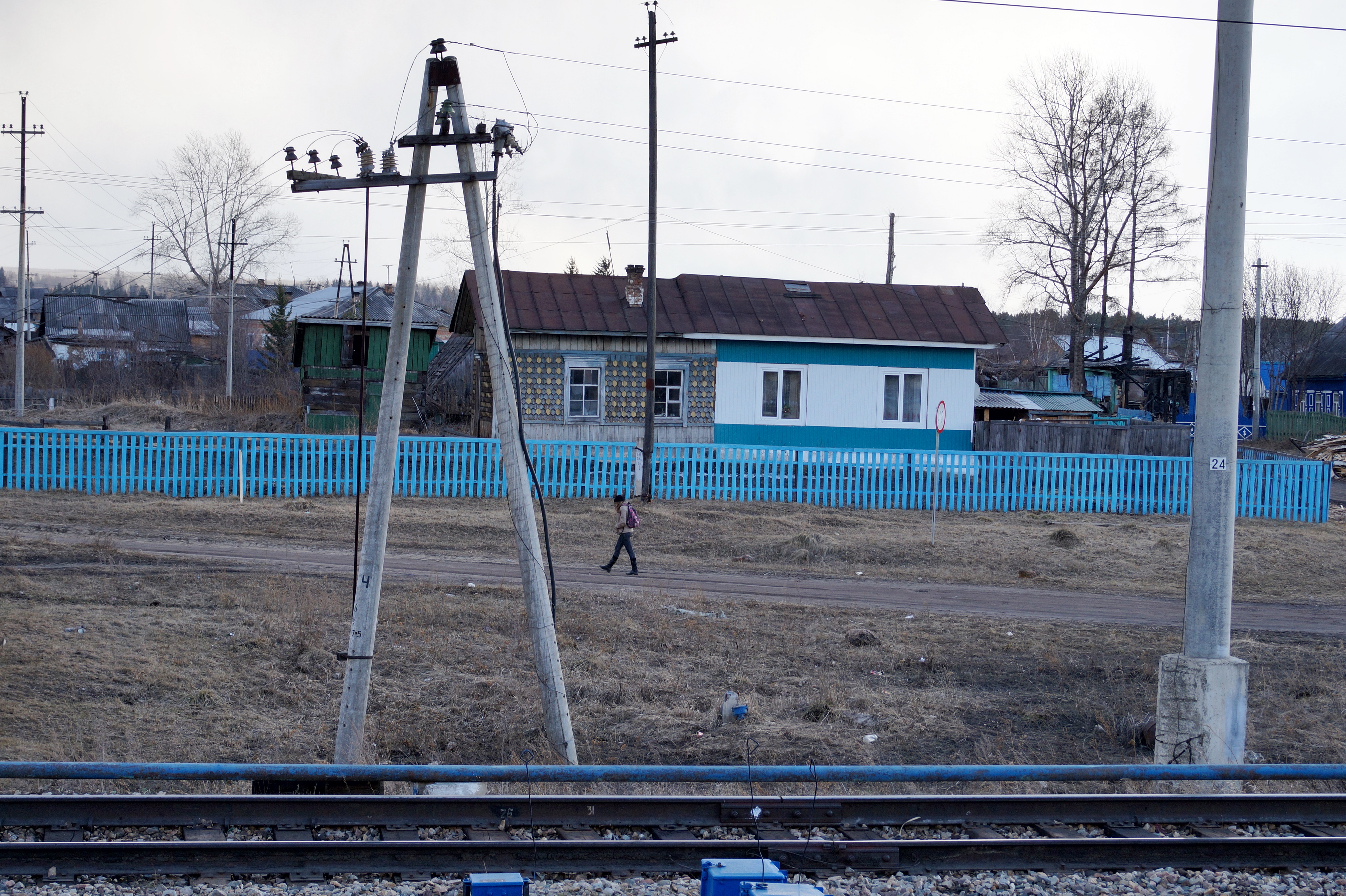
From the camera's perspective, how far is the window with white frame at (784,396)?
25781 millimetres

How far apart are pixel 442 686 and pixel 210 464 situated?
13611 millimetres

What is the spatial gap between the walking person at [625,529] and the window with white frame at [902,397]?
12308 millimetres

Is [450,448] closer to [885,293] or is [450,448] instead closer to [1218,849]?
[885,293]

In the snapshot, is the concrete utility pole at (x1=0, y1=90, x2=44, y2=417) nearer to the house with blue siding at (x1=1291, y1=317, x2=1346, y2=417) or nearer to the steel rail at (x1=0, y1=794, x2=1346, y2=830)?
the steel rail at (x1=0, y1=794, x2=1346, y2=830)

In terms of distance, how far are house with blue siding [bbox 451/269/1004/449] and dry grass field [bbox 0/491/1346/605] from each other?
4106mm

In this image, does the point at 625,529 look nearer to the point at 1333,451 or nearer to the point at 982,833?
the point at 982,833

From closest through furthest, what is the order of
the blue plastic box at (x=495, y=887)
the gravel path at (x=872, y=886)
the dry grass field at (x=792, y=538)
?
the blue plastic box at (x=495, y=887) → the gravel path at (x=872, y=886) → the dry grass field at (x=792, y=538)

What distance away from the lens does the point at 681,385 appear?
2555cm

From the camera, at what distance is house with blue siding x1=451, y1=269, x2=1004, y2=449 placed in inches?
978

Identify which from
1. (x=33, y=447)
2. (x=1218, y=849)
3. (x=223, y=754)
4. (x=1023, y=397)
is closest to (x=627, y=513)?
(x=223, y=754)

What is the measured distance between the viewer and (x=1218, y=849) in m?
5.80

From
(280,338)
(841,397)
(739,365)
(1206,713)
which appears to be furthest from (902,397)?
(280,338)

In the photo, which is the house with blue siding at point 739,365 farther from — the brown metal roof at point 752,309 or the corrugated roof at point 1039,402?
the corrugated roof at point 1039,402

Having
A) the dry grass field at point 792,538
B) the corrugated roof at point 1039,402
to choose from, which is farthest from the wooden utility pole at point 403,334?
the corrugated roof at point 1039,402
